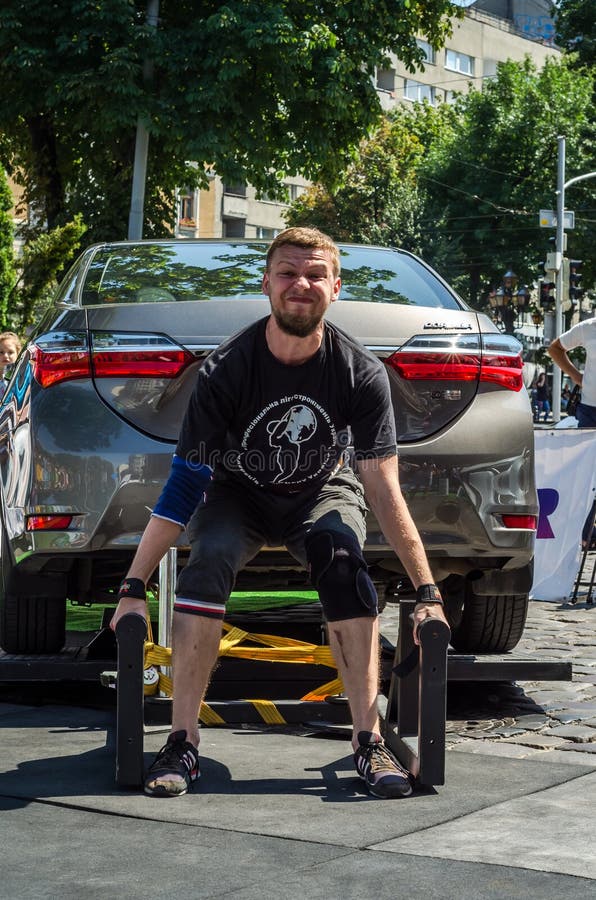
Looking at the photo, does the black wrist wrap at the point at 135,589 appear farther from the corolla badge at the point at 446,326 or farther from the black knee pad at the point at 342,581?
the corolla badge at the point at 446,326

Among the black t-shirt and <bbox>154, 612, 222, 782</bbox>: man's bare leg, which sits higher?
the black t-shirt

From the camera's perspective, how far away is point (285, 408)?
14.5 feet

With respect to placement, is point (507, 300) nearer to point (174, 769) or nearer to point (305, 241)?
point (305, 241)

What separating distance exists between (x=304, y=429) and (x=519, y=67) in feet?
172

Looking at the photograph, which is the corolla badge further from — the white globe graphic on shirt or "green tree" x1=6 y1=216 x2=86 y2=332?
"green tree" x1=6 y1=216 x2=86 y2=332

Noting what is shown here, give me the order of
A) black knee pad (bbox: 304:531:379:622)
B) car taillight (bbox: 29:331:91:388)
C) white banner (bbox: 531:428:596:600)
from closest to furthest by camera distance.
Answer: black knee pad (bbox: 304:531:379:622)
car taillight (bbox: 29:331:91:388)
white banner (bbox: 531:428:596:600)

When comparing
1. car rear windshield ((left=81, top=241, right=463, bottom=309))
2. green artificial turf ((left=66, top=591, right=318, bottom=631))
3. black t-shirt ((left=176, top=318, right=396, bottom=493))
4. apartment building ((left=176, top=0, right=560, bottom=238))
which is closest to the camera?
black t-shirt ((left=176, top=318, right=396, bottom=493))

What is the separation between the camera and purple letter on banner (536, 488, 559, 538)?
8883 millimetres

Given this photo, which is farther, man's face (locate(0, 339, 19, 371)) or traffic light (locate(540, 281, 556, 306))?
traffic light (locate(540, 281, 556, 306))

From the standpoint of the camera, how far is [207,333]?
5.05 meters

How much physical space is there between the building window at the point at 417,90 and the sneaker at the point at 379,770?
240ft

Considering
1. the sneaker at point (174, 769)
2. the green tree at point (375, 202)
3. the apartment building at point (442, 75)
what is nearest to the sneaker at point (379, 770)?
the sneaker at point (174, 769)

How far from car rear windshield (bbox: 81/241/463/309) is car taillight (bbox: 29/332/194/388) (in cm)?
28

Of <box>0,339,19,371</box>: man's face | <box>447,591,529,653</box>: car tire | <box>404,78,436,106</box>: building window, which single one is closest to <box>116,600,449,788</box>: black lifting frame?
<box>447,591,529,653</box>: car tire
